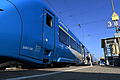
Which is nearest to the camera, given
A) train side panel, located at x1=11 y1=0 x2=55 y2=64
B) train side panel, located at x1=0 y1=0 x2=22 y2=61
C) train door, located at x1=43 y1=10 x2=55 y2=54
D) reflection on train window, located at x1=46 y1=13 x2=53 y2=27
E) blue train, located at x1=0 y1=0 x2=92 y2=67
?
train side panel, located at x1=0 y1=0 x2=22 y2=61

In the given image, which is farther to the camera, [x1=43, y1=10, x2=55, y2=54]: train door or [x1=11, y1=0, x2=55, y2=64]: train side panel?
[x1=43, y1=10, x2=55, y2=54]: train door

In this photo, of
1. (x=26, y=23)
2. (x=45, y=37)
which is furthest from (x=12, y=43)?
(x=45, y=37)

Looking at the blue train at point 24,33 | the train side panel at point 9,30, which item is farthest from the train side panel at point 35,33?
the train side panel at point 9,30

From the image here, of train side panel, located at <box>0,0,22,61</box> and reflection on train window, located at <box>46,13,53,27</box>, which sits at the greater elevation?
reflection on train window, located at <box>46,13,53,27</box>

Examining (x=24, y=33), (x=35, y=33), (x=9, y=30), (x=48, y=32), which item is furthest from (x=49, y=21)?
(x=9, y=30)

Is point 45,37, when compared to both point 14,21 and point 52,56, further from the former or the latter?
point 14,21

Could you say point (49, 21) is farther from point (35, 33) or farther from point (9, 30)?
point (9, 30)

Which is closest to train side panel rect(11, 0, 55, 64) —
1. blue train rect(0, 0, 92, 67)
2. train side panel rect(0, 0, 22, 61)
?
blue train rect(0, 0, 92, 67)

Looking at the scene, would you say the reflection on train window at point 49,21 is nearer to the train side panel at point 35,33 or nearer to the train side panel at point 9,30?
the train side panel at point 35,33

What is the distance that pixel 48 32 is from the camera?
6.82 metres

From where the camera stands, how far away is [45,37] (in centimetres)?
640

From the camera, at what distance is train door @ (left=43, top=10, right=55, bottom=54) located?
6.42 m

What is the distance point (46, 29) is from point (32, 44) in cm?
150

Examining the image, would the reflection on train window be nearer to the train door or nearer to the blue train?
the train door
